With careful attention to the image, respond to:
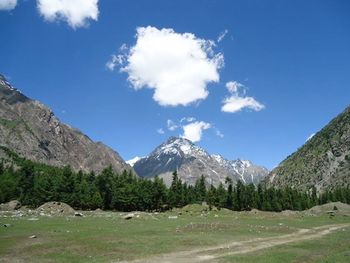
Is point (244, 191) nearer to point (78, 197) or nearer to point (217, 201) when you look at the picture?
point (217, 201)

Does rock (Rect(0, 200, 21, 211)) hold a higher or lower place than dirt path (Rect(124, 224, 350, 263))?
higher

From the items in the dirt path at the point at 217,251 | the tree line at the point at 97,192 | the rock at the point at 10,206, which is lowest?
the dirt path at the point at 217,251

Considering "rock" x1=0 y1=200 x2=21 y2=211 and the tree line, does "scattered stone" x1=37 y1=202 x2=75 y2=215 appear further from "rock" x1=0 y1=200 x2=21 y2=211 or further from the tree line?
the tree line

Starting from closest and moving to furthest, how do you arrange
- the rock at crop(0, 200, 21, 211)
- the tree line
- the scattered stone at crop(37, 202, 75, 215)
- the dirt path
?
the dirt path, the scattered stone at crop(37, 202, 75, 215), the rock at crop(0, 200, 21, 211), the tree line

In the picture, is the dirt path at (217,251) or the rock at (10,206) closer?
the dirt path at (217,251)

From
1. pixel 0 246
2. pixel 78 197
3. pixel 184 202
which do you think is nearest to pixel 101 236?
pixel 0 246

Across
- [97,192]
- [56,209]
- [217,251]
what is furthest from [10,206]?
[217,251]

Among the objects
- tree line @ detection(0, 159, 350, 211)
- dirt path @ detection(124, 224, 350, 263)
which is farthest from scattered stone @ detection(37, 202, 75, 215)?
dirt path @ detection(124, 224, 350, 263)

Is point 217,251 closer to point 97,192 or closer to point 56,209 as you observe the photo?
point 56,209

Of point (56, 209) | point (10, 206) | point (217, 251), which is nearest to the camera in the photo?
point (217, 251)

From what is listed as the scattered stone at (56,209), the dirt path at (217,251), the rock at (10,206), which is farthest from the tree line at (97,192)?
the dirt path at (217,251)

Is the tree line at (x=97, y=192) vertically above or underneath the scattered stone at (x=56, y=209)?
above

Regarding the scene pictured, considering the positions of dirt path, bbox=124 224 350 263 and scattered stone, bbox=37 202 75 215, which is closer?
dirt path, bbox=124 224 350 263

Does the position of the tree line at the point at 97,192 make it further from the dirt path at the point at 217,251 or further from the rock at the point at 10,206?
the dirt path at the point at 217,251
